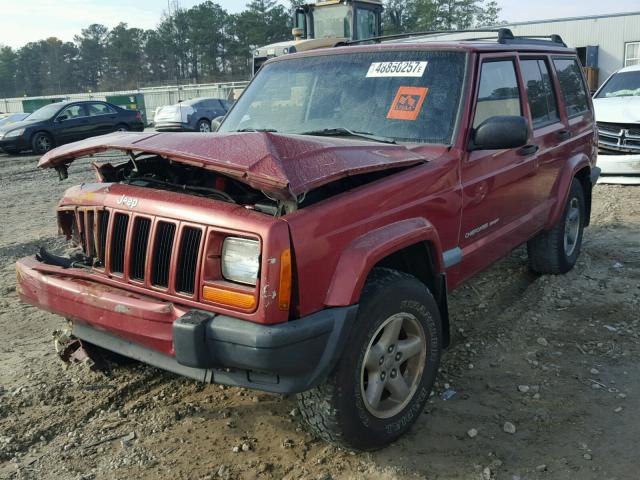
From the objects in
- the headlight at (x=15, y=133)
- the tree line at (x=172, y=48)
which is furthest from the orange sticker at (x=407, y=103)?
the tree line at (x=172, y=48)

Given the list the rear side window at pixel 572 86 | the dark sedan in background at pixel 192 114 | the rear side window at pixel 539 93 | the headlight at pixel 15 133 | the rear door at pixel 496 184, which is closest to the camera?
the rear door at pixel 496 184

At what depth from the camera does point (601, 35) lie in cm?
2639

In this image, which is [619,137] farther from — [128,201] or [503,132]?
[128,201]

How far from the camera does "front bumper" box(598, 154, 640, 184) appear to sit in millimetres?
8977

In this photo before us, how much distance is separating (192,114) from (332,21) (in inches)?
261

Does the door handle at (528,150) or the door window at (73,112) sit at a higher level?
the door window at (73,112)

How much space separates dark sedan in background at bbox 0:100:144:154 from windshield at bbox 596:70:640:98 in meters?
13.3

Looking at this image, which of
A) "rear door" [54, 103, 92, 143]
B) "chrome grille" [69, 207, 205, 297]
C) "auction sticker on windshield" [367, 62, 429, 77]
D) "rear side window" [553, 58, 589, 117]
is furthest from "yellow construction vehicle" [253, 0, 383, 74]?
"chrome grille" [69, 207, 205, 297]

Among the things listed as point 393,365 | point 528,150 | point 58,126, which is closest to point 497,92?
point 528,150

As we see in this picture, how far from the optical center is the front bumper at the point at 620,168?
8.98 meters

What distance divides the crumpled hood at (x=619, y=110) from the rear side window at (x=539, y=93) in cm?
523

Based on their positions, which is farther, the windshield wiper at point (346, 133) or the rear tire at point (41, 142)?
the rear tire at point (41, 142)

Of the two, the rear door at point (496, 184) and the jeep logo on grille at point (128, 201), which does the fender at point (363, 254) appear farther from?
the jeep logo on grille at point (128, 201)

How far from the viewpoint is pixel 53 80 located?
87.9 metres
